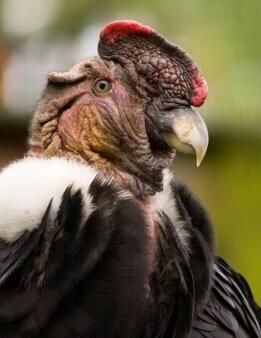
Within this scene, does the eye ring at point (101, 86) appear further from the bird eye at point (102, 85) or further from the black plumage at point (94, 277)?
the black plumage at point (94, 277)

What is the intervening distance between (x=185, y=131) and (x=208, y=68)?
2128 millimetres

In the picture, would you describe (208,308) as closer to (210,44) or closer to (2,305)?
(2,305)

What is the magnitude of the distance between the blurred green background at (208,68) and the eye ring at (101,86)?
169 cm

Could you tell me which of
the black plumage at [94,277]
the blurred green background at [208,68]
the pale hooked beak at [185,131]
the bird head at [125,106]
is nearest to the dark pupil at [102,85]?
the bird head at [125,106]

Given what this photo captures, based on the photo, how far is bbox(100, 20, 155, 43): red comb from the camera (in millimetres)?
1891

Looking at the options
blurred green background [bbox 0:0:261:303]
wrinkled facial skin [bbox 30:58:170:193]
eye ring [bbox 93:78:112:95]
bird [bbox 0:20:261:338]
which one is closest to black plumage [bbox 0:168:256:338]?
bird [bbox 0:20:261:338]

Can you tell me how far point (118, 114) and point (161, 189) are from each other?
0.58 ft

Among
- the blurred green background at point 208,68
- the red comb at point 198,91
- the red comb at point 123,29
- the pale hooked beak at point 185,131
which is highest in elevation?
the red comb at point 123,29

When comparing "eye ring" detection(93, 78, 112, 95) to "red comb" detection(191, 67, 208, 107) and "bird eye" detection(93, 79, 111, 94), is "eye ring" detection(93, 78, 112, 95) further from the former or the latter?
"red comb" detection(191, 67, 208, 107)

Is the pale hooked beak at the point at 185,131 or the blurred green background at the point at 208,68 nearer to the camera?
the pale hooked beak at the point at 185,131

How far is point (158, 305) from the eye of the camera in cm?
177

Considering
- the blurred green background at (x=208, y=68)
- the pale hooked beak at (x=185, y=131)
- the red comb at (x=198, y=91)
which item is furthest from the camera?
the blurred green background at (x=208, y=68)

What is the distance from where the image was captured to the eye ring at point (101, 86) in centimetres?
191

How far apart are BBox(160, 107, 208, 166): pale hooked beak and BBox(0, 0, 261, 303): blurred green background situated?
1774 millimetres
